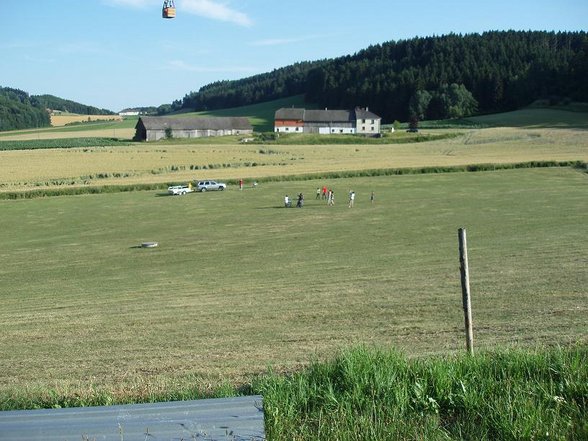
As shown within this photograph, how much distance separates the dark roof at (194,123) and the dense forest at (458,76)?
33.2 m

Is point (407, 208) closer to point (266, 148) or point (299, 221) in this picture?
point (299, 221)

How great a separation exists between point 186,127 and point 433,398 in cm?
13118

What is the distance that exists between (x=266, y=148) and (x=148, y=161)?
70.3 ft

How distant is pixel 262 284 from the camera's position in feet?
69.1

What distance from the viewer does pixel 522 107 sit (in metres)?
134

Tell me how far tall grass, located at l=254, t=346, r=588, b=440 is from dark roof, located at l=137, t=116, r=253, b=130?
4987 inches

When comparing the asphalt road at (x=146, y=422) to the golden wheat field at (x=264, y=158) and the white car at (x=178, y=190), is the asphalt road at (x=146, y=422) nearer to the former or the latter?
the white car at (x=178, y=190)

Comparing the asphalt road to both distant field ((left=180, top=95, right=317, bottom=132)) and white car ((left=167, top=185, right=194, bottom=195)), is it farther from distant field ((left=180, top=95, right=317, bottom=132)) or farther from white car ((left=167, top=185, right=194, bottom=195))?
distant field ((left=180, top=95, right=317, bottom=132))

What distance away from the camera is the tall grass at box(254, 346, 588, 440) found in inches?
234

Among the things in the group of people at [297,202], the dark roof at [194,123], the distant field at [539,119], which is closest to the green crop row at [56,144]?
the dark roof at [194,123]

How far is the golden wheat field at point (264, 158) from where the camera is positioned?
65500mm

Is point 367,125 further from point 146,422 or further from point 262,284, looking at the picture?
point 146,422

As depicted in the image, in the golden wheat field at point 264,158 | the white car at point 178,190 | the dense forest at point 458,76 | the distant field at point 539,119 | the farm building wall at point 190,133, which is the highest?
the dense forest at point 458,76

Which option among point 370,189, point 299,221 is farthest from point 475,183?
point 299,221
